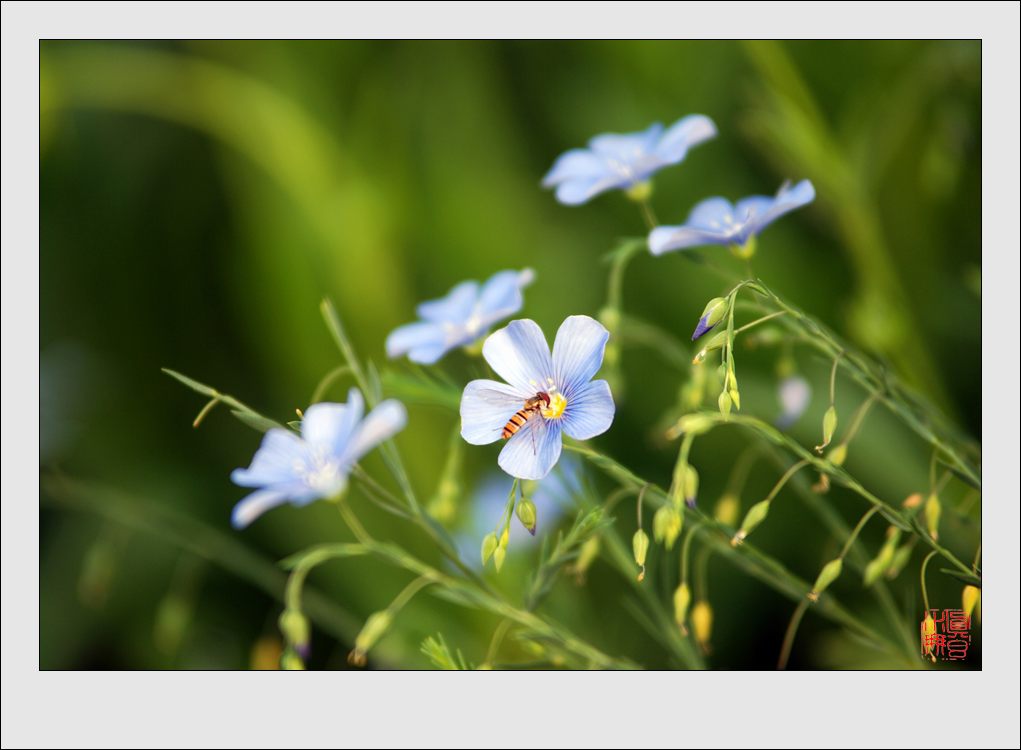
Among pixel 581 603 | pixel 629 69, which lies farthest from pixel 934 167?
pixel 581 603

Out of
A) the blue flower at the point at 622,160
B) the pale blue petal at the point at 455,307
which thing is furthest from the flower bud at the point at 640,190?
the pale blue petal at the point at 455,307

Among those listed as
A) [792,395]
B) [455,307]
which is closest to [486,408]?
[455,307]

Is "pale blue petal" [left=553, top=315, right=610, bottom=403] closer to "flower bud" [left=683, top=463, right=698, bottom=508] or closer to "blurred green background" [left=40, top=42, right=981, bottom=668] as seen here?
→ "flower bud" [left=683, top=463, right=698, bottom=508]

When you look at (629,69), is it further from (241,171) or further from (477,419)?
(477,419)

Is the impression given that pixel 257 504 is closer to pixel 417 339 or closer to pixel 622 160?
pixel 417 339

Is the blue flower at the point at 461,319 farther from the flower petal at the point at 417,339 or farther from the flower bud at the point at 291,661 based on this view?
the flower bud at the point at 291,661
